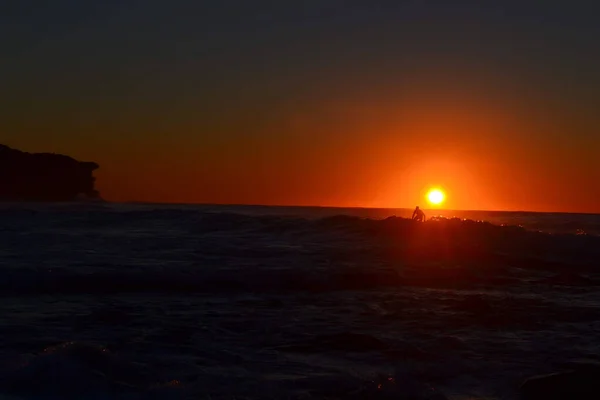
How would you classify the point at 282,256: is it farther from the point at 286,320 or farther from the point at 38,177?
the point at 38,177

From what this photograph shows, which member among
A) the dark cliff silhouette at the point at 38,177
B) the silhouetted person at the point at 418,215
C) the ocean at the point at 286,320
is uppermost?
the dark cliff silhouette at the point at 38,177

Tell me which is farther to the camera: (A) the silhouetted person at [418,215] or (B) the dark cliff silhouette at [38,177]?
(B) the dark cliff silhouette at [38,177]

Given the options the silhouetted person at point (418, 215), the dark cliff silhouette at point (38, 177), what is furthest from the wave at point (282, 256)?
the dark cliff silhouette at point (38, 177)

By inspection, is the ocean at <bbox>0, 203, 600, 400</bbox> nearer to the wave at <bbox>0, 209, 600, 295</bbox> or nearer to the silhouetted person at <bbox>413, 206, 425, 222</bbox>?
the wave at <bbox>0, 209, 600, 295</bbox>

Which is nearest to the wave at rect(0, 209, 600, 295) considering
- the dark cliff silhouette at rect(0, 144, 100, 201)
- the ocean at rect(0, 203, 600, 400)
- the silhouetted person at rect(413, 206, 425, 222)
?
the ocean at rect(0, 203, 600, 400)

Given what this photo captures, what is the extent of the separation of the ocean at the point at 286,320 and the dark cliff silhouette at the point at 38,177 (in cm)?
6971

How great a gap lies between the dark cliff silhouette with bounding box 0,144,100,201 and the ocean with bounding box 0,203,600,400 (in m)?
69.7

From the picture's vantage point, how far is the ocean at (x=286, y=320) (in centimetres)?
691

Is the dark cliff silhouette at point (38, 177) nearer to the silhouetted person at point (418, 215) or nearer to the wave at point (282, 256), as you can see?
the wave at point (282, 256)

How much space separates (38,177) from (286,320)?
87110mm

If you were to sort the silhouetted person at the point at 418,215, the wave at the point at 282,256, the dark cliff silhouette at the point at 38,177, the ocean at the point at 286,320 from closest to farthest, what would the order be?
the ocean at the point at 286,320 → the wave at the point at 282,256 → the silhouetted person at the point at 418,215 → the dark cliff silhouette at the point at 38,177

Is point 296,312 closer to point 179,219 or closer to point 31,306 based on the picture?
point 31,306

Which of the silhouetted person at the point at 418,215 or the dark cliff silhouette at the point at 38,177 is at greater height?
the dark cliff silhouette at the point at 38,177

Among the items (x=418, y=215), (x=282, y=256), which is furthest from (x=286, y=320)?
(x=418, y=215)
